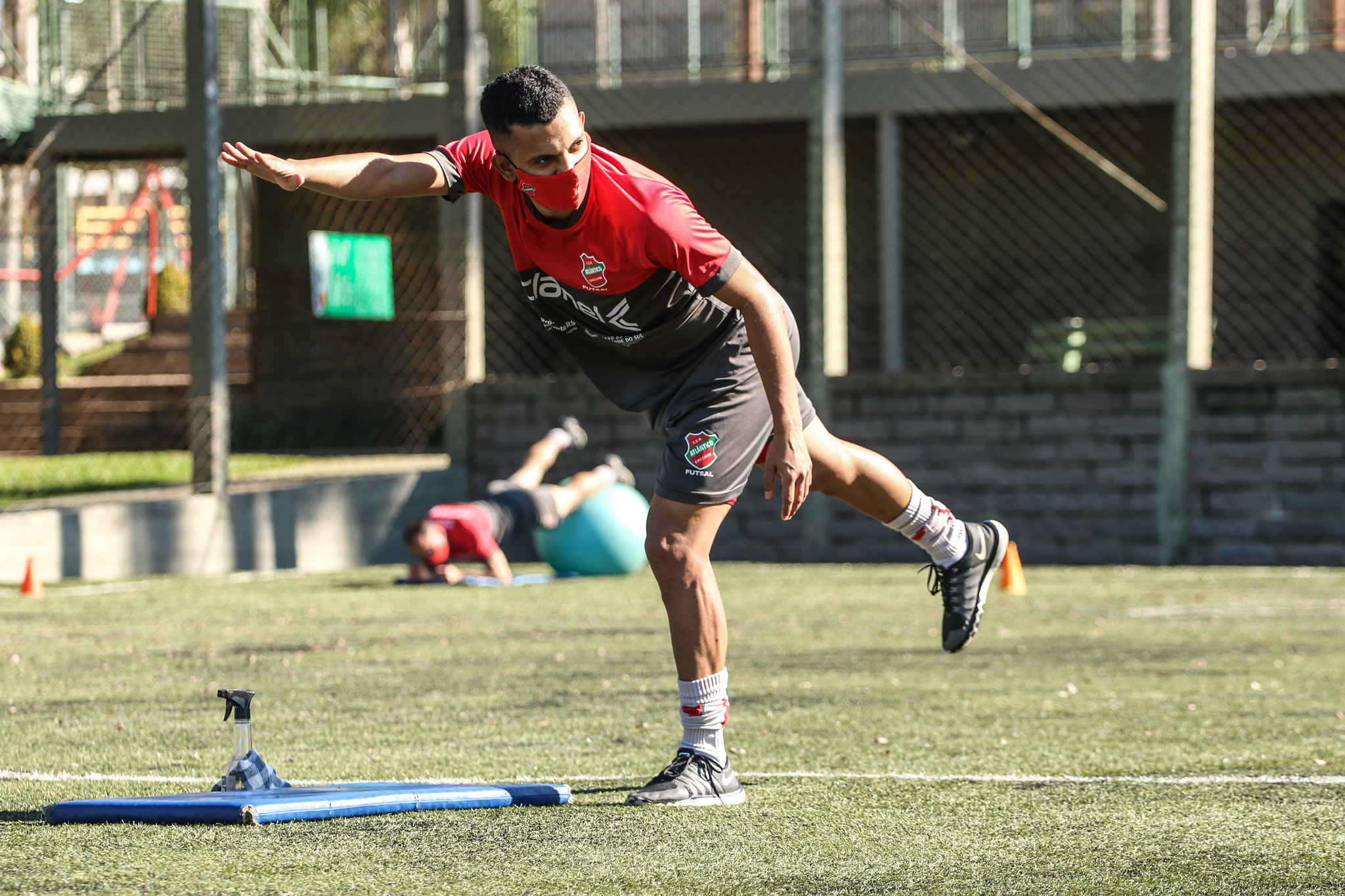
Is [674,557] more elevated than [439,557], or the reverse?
[674,557]

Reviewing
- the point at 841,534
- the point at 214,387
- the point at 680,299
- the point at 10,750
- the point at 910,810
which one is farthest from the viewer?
the point at 841,534

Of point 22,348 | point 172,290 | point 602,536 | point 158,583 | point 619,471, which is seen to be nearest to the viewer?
point 158,583

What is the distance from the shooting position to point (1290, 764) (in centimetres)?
405

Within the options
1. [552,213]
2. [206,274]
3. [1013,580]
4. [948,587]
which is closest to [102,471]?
[206,274]

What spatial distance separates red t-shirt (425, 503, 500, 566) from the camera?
935 cm

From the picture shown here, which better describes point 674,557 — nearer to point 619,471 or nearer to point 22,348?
point 619,471

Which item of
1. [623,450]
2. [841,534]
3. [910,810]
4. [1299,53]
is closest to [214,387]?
[623,450]

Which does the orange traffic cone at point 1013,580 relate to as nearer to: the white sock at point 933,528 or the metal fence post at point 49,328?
the white sock at point 933,528

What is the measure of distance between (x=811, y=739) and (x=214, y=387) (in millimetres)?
6956

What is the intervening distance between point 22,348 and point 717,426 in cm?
1691

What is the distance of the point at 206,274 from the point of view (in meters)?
10.4

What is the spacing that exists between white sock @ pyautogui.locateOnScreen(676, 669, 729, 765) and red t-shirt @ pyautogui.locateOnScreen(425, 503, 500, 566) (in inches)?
221

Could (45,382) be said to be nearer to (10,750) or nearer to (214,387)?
(214,387)

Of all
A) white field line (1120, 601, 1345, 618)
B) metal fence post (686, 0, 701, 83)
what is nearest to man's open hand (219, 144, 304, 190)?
white field line (1120, 601, 1345, 618)
